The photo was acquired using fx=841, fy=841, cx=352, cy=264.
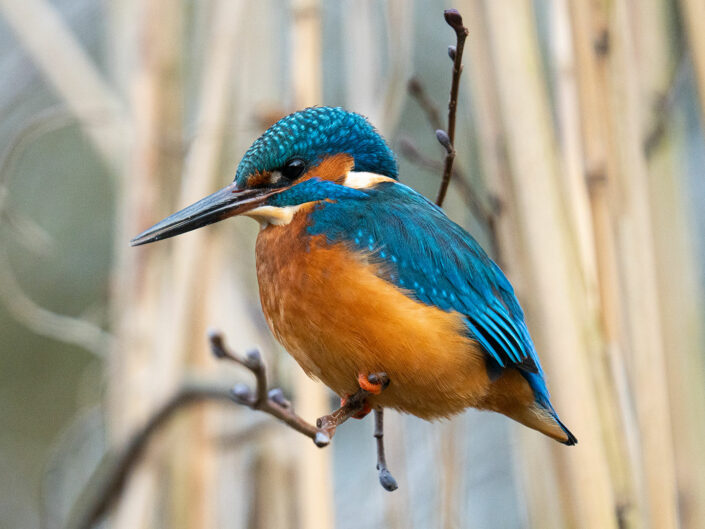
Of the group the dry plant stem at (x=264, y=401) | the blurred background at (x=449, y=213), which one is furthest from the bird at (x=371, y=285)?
the dry plant stem at (x=264, y=401)

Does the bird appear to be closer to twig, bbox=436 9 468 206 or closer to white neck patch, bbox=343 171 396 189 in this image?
white neck patch, bbox=343 171 396 189

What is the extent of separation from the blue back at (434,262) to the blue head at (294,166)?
0.23 ft

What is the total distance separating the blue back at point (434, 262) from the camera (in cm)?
146

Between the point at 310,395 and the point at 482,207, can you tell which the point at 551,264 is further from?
the point at 310,395

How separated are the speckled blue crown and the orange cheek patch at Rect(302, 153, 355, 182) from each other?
0.04 ft

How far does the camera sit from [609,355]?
1342mm

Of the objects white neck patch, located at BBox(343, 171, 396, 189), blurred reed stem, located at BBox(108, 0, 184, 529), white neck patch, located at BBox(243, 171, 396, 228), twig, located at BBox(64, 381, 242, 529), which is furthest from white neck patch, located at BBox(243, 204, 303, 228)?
blurred reed stem, located at BBox(108, 0, 184, 529)

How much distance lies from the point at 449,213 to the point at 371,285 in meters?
0.59

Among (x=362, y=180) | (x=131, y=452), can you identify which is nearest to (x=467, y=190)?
(x=362, y=180)

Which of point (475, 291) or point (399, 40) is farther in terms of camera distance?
point (399, 40)

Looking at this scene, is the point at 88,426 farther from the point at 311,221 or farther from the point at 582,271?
the point at 582,271

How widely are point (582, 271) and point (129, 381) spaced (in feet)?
3.77

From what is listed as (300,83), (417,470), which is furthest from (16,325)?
(300,83)

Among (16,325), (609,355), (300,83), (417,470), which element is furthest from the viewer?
(16,325)
